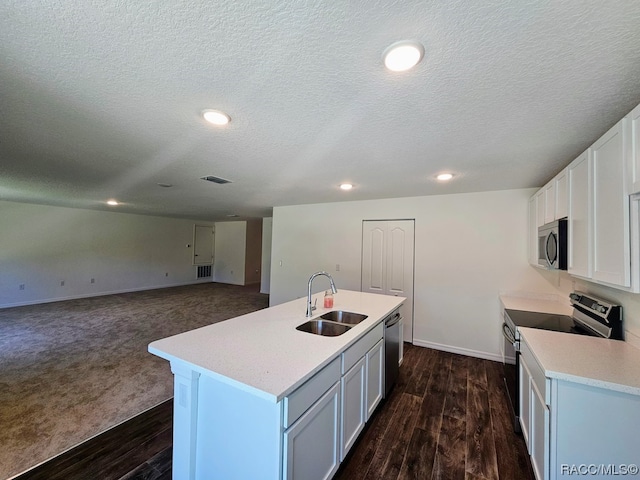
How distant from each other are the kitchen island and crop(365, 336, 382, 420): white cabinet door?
0.28m

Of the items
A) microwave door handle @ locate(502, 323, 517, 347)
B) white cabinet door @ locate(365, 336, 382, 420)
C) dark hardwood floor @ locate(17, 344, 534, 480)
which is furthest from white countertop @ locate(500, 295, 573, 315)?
white cabinet door @ locate(365, 336, 382, 420)

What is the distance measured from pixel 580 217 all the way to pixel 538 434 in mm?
1451

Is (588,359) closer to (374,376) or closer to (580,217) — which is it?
(580,217)

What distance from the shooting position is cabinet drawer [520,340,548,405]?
1451 mm

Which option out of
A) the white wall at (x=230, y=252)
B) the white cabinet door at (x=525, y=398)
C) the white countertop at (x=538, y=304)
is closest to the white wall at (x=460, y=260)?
the white countertop at (x=538, y=304)

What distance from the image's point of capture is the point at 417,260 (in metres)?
4.01

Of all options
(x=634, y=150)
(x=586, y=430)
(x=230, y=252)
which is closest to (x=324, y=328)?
(x=586, y=430)

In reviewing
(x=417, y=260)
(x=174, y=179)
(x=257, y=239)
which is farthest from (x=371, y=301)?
(x=257, y=239)

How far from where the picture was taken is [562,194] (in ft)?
7.18

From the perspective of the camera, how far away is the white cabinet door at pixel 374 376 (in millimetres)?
2121

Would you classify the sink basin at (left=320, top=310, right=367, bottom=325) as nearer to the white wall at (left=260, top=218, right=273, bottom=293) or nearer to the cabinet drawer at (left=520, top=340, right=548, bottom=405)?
the cabinet drawer at (left=520, top=340, right=548, bottom=405)

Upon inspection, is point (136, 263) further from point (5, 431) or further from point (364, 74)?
point (364, 74)

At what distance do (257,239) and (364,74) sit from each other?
29.7 feet

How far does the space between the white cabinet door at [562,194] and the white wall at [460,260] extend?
1174mm
